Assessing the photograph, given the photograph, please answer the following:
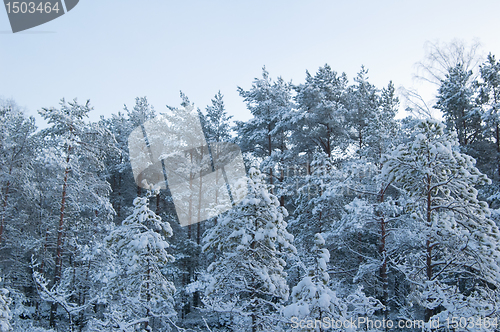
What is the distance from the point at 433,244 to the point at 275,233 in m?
4.06

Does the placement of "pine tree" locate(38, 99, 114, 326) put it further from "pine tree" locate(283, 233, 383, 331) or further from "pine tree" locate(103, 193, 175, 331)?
"pine tree" locate(283, 233, 383, 331)

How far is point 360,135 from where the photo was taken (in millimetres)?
19719

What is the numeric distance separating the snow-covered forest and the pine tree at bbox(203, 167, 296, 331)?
46 mm

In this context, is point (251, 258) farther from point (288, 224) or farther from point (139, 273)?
point (288, 224)

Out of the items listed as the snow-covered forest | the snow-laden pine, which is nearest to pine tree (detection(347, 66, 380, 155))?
the snow-covered forest

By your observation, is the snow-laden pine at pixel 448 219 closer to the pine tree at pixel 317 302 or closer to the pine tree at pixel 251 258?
the pine tree at pixel 317 302

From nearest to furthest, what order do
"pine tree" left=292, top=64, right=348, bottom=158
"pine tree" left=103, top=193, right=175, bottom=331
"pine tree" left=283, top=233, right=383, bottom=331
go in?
→ "pine tree" left=283, top=233, right=383, bottom=331 < "pine tree" left=103, top=193, right=175, bottom=331 < "pine tree" left=292, top=64, right=348, bottom=158

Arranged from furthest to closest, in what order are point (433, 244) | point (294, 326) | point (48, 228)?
point (48, 228), point (433, 244), point (294, 326)

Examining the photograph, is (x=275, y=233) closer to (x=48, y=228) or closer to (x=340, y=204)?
(x=340, y=204)

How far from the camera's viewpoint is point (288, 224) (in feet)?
53.8

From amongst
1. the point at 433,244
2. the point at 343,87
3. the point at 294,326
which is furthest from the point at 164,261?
the point at 343,87

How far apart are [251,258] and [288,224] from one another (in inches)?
328

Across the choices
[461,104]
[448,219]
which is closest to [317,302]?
[448,219]

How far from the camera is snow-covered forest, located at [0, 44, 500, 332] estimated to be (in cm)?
747
